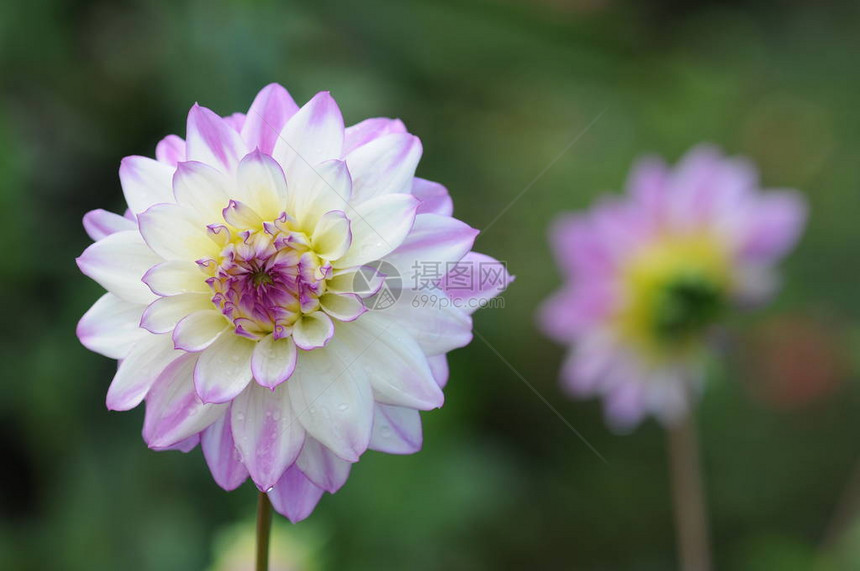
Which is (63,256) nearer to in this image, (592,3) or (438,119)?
(438,119)

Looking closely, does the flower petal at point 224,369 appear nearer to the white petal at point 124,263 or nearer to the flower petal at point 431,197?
the white petal at point 124,263

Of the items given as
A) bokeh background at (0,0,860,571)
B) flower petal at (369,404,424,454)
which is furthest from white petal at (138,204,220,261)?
bokeh background at (0,0,860,571)

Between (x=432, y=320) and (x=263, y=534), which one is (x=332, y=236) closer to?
(x=432, y=320)

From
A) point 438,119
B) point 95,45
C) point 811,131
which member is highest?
point 811,131

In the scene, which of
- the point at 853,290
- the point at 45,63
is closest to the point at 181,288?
the point at 45,63

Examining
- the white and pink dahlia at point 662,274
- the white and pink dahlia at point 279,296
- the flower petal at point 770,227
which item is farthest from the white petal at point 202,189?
the flower petal at point 770,227

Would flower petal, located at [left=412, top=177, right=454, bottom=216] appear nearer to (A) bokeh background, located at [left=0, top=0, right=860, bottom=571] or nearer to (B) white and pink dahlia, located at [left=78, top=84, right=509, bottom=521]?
(B) white and pink dahlia, located at [left=78, top=84, right=509, bottom=521]
